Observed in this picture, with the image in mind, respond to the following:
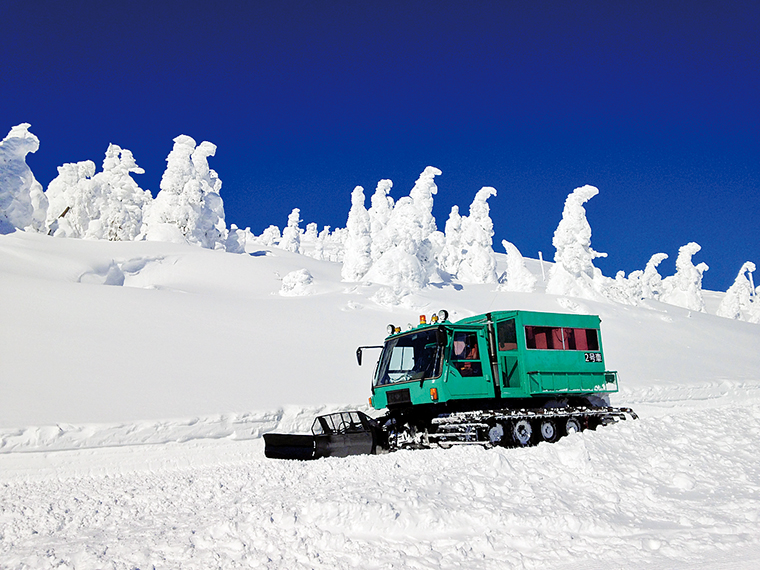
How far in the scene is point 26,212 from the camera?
43.9 m

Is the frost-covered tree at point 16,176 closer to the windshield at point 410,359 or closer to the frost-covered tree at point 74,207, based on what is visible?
the frost-covered tree at point 74,207

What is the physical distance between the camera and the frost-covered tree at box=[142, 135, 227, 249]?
182 feet

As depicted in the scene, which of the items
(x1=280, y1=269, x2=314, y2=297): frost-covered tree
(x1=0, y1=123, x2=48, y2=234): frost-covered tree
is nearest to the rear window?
(x1=280, y1=269, x2=314, y2=297): frost-covered tree

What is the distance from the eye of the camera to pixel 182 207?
5609 centimetres

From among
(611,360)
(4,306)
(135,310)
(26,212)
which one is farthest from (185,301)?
(26,212)

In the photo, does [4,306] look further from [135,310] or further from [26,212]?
[26,212]

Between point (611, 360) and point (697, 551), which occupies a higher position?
point (611, 360)

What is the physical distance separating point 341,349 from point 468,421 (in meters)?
10.5

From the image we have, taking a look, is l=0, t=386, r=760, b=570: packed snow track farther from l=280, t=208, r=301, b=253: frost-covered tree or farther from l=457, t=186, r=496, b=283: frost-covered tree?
l=280, t=208, r=301, b=253: frost-covered tree

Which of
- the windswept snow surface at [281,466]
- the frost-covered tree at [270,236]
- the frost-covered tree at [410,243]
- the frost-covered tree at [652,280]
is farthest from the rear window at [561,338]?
the frost-covered tree at [270,236]

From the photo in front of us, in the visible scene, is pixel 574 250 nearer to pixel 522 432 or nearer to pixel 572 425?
pixel 572 425

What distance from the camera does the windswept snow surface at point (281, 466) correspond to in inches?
215

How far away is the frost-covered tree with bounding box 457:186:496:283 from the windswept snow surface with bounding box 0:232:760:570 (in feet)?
156

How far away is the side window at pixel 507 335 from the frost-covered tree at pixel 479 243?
6071 centimetres
